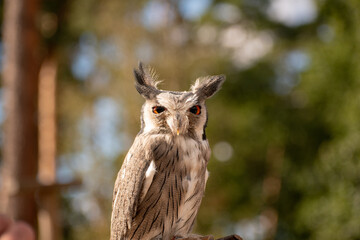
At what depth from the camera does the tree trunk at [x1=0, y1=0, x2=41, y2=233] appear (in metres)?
5.03

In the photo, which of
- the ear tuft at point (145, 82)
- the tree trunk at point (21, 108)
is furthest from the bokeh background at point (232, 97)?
the ear tuft at point (145, 82)

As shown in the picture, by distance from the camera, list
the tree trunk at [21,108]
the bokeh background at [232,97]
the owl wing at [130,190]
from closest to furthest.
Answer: the owl wing at [130,190]
the tree trunk at [21,108]
the bokeh background at [232,97]

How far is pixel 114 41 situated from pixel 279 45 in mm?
4187

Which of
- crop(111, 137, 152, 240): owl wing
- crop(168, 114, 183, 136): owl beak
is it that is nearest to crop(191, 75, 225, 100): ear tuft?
crop(168, 114, 183, 136): owl beak

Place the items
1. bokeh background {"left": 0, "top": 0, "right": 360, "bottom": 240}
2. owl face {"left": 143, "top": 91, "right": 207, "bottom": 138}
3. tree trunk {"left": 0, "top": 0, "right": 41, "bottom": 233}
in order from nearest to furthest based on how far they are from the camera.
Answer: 1. owl face {"left": 143, "top": 91, "right": 207, "bottom": 138}
2. tree trunk {"left": 0, "top": 0, "right": 41, "bottom": 233}
3. bokeh background {"left": 0, "top": 0, "right": 360, "bottom": 240}

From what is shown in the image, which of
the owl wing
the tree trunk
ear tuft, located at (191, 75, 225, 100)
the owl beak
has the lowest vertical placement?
the owl wing

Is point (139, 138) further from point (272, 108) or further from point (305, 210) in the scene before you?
point (272, 108)

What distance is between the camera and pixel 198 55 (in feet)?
31.4

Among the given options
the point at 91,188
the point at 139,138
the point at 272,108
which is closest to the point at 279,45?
the point at 272,108

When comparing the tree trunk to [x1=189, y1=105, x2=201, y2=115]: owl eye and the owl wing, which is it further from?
[x1=189, y1=105, x2=201, y2=115]: owl eye

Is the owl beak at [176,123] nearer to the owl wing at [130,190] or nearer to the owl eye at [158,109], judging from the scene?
the owl eye at [158,109]

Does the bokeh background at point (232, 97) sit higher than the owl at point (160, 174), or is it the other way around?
A: the bokeh background at point (232, 97)

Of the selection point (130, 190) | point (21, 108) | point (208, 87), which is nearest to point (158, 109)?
point (208, 87)

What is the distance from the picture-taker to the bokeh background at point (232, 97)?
832 cm
